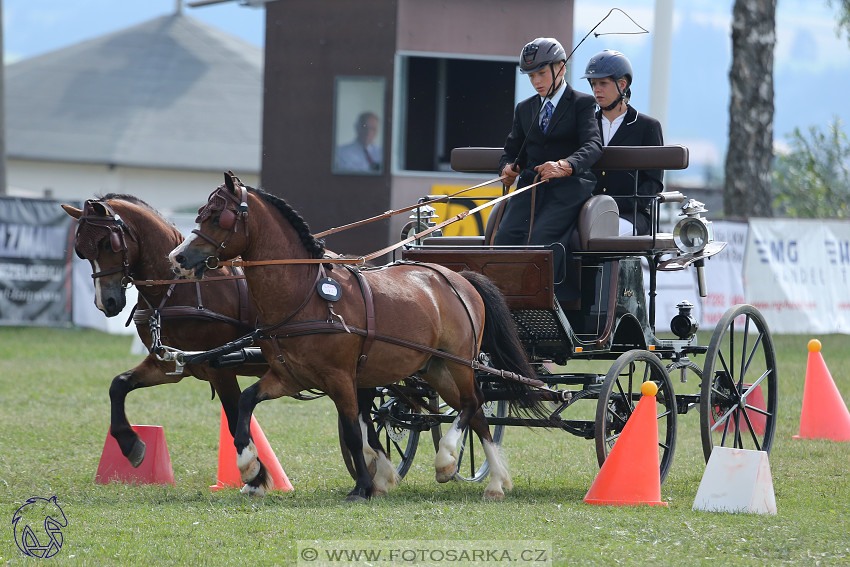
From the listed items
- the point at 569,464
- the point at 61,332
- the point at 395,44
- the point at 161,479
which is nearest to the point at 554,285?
the point at 569,464

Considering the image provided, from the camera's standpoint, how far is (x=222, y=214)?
600 centimetres

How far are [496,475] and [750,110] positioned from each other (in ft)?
43.0

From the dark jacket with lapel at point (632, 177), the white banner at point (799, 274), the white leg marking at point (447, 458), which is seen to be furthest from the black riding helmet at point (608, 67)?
A: the white banner at point (799, 274)

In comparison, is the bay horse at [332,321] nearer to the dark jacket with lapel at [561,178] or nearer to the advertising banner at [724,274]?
the dark jacket with lapel at [561,178]

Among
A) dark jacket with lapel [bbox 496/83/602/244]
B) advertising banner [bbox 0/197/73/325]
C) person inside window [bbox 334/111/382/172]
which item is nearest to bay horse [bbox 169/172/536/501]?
dark jacket with lapel [bbox 496/83/602/244]

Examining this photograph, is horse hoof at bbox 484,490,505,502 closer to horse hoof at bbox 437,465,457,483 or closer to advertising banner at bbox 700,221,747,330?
horse hoof at bbox 437,465,457,483

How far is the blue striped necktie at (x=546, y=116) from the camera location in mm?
7328

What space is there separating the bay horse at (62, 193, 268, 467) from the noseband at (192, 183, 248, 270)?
0.76 meters

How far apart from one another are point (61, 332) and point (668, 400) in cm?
1187

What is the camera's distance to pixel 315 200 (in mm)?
17531

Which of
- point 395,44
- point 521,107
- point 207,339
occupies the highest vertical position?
point 395,44

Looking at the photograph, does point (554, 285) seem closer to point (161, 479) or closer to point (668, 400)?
point (668, 400)

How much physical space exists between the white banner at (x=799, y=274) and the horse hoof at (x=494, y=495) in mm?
11294

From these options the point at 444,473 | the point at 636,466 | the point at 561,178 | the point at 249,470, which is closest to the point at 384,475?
the point at 444,473
